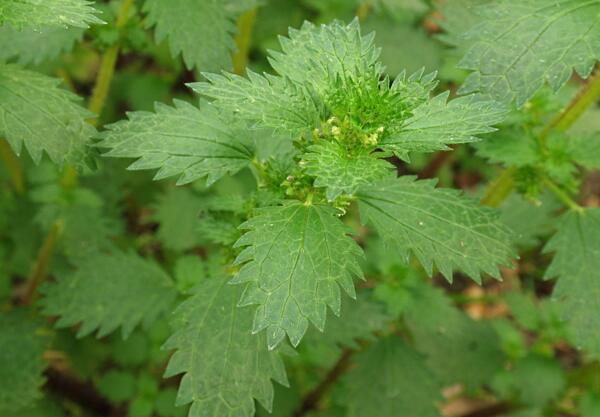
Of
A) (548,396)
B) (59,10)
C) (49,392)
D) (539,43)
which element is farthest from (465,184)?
(59,10)

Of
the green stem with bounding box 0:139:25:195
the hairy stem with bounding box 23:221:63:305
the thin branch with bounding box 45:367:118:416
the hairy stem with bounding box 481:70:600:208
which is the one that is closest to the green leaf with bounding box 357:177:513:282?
the hairy stem with bounding box 481:70:600:208

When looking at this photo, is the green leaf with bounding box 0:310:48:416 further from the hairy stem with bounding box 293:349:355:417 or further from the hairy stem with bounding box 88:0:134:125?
the hairy stem with bounding box 293:349:355:417

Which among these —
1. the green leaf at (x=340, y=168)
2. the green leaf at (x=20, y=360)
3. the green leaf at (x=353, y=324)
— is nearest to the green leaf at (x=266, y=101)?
the green leaf at (x=340, y=168)

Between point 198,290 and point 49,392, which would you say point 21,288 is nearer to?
point 49,392

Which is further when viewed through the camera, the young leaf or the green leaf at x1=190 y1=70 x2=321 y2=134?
the young leaf

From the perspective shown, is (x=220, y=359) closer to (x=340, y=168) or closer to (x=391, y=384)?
(x=340, y=168)
